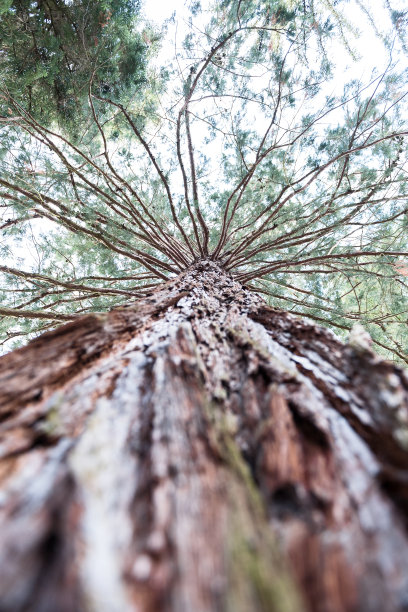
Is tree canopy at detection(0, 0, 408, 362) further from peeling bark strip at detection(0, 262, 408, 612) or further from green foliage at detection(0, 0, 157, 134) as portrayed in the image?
peeling bark strip at detection(0, 262, 408, 612)

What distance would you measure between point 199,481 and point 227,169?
4849 millimetres

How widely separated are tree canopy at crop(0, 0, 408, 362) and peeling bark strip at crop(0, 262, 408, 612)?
6.83 ft

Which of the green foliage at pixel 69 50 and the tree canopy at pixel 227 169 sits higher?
the green foliage at pixel 69 50

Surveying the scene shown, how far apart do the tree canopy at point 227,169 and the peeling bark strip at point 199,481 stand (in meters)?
2.08

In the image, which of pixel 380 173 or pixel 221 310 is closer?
pixel 221 310

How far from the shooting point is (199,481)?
523mm

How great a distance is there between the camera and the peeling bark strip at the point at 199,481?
1.21 feet

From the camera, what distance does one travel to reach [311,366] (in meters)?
0.92

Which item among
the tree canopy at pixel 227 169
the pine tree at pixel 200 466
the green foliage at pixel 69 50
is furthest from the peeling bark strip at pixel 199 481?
the green foliage at pixel 69 50

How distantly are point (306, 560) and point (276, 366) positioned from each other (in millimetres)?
509

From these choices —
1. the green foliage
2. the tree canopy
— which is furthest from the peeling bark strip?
the green foliage

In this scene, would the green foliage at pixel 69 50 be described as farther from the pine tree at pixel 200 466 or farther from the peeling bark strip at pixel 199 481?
the peeling bark strip at pixel 199 481

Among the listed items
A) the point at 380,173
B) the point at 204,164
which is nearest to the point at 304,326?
the point at 380,173

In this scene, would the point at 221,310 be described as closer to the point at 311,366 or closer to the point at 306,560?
the point at 311,366
